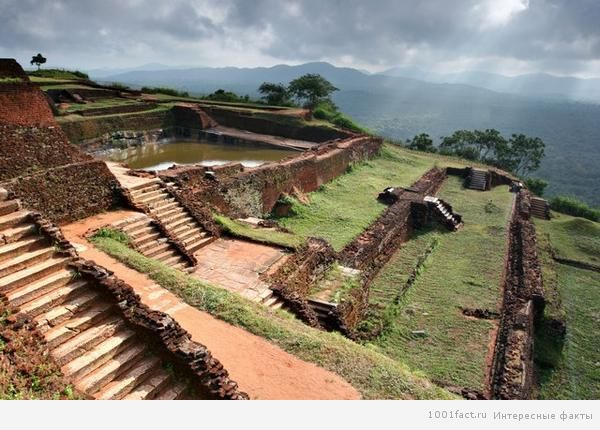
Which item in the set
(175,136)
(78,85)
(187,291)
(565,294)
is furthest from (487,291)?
(78,85)

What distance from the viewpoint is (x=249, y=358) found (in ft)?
20.9

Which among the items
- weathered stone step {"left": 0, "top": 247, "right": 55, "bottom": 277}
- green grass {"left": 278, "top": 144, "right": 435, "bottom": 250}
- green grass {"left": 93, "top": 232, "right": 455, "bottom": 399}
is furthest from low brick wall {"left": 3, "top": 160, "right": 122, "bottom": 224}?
green grass {"left": 278, "top": 144, "right": 435, "bottom": 250}

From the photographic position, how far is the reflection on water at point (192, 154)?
21.6 meters

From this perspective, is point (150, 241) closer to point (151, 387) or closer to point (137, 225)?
point (137, 225)

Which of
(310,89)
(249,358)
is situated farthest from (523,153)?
(249,358)

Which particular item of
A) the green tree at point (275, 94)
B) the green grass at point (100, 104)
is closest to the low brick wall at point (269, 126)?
the green grass at point (100, 104)

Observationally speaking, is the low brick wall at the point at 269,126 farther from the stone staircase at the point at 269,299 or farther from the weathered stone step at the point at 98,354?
the weathered stone step at the point at 98,354

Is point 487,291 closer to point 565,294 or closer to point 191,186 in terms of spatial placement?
point 565,294

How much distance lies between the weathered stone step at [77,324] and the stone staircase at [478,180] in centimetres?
2380

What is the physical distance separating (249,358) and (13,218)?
14.3ft

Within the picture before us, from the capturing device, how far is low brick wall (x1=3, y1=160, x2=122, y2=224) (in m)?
8.98

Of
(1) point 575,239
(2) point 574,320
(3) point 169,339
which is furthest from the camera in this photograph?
(1) point 575,239
